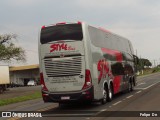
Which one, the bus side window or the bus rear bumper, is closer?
the bus rear bumper

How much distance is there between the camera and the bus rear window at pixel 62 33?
1672cm

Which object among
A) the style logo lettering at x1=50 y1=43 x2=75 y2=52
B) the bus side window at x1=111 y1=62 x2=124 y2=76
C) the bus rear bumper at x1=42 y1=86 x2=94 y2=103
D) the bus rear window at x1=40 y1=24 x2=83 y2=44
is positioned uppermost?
the bus rear window at x1=40 y1=24 x2=83 y2=44

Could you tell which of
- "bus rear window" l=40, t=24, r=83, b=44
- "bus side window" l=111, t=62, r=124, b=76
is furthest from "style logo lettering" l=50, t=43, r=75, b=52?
"bus side window" l=111, t=62, r=124, b=76

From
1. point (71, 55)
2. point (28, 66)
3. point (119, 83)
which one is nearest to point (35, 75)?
point (28, 66)

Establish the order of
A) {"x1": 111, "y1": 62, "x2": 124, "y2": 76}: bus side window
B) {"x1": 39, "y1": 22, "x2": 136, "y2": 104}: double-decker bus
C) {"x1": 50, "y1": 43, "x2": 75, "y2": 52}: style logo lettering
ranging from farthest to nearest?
{"x1": 111, "y1": 62, "x2": 124, "y2": 76}: bus side window → {"x1": 50, "y1": 43, "x2": 75, "y2": 52}: style logo lettering → {"x1": 39, "y1": 22, "x2": 136, "y2": 104}: double-decker bus

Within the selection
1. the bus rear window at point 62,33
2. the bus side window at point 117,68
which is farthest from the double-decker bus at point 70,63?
the bus side window at point 117,68

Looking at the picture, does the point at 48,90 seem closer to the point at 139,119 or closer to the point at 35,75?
the point at 139,119

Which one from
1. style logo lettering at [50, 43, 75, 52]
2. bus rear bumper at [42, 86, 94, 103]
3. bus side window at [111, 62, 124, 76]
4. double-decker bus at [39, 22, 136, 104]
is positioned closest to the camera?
bus rear bumper at [42, 86, 94, 103]

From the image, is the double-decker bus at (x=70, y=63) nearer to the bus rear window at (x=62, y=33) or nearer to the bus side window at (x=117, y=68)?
the bus rear window at (x=62, y=33)

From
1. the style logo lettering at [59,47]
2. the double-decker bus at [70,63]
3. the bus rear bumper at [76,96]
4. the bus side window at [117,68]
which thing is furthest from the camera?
the bus side window at [117,68]

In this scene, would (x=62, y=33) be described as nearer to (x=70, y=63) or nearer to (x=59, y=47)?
(x=59, y=47)

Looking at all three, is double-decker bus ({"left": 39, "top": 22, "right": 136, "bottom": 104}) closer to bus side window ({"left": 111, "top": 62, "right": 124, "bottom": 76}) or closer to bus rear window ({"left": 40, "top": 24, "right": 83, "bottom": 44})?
bus rear window ({"left": 40, "top": 24, "right": 83, "bottom": 44})

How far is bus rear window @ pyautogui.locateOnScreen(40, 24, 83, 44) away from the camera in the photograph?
16.7 metres

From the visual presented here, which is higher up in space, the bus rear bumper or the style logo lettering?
the style logo lettering
